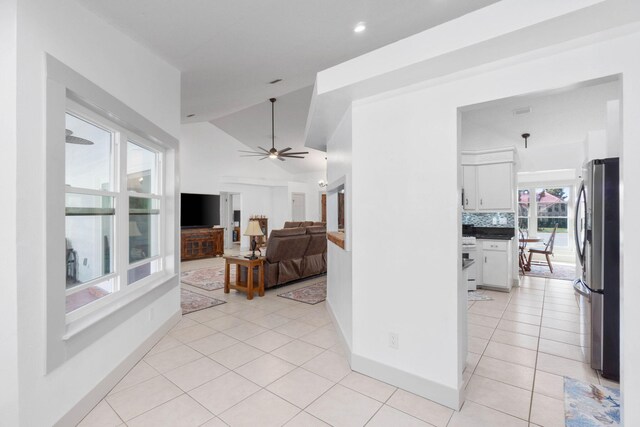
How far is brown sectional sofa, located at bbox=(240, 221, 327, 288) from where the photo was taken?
16.5 feet

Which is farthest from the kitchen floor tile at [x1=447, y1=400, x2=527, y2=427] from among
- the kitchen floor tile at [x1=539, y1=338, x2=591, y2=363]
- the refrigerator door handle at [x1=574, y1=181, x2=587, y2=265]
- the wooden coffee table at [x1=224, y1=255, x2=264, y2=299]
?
the wooden coffee table at [x1=224, y1=255, x2=264, y2=299]

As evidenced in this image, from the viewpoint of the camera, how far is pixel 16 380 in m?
1.52

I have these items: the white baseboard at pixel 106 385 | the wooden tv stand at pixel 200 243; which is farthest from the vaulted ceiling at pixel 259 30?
the wooden tv stand at pixel 200 243

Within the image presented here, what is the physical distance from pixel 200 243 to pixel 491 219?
6958mm

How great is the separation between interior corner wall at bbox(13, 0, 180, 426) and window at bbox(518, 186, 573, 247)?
941cm

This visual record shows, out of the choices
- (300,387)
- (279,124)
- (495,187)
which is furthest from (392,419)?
(279,124)

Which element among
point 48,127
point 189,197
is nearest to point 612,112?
point 48,127

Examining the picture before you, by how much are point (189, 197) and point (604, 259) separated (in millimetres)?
8237

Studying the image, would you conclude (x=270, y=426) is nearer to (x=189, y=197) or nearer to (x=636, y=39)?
(x=636, y=39)

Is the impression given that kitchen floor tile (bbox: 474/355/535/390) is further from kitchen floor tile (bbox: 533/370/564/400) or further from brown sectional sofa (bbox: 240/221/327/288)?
brown sectional sofa (bbox: 240/221/327/288)

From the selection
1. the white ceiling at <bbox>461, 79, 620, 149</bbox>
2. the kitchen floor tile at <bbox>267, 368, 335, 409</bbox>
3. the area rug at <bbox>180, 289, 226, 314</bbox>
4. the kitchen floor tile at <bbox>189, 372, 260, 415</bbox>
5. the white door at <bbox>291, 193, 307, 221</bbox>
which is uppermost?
the white ceiling at <bbox>461, 79, 620, 149</bbox>

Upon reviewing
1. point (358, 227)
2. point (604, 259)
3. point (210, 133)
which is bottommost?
point (604, 259)

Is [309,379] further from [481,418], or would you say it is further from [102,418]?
[102,418]

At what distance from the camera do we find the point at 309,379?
2.46m
